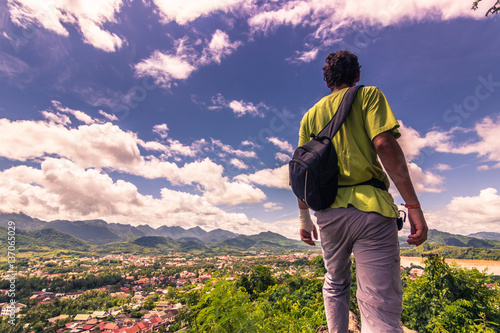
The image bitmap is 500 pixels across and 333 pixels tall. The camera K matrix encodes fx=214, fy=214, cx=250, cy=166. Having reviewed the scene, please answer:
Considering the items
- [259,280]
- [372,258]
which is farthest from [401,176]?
[259,280]

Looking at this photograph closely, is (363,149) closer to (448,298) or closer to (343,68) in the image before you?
(343,68)

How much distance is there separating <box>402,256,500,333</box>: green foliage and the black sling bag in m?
3.61

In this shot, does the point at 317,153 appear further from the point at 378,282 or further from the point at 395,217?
the point at 378,282

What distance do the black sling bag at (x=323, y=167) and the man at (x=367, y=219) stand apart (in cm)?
4

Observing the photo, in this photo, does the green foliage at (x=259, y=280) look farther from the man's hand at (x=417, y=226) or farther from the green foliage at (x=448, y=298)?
the man's hand at (x=417, y=226)

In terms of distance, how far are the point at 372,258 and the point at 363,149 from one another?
69cm

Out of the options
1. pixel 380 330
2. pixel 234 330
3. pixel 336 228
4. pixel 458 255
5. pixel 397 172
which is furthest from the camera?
pixel 458 255

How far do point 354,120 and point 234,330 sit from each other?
5.73 ft

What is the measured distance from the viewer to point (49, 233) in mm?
195750

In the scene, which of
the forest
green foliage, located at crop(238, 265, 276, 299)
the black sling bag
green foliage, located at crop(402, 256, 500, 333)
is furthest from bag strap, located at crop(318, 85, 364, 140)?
green foliage, located at crop(238, 265, 276, 299)

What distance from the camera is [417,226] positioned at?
4.28 feet

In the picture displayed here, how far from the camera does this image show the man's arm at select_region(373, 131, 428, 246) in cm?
131

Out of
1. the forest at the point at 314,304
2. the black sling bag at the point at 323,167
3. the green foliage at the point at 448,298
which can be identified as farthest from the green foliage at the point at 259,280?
the black sling bag at the point at 323,167

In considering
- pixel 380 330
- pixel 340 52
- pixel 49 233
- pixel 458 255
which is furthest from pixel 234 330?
pixel 49 233
